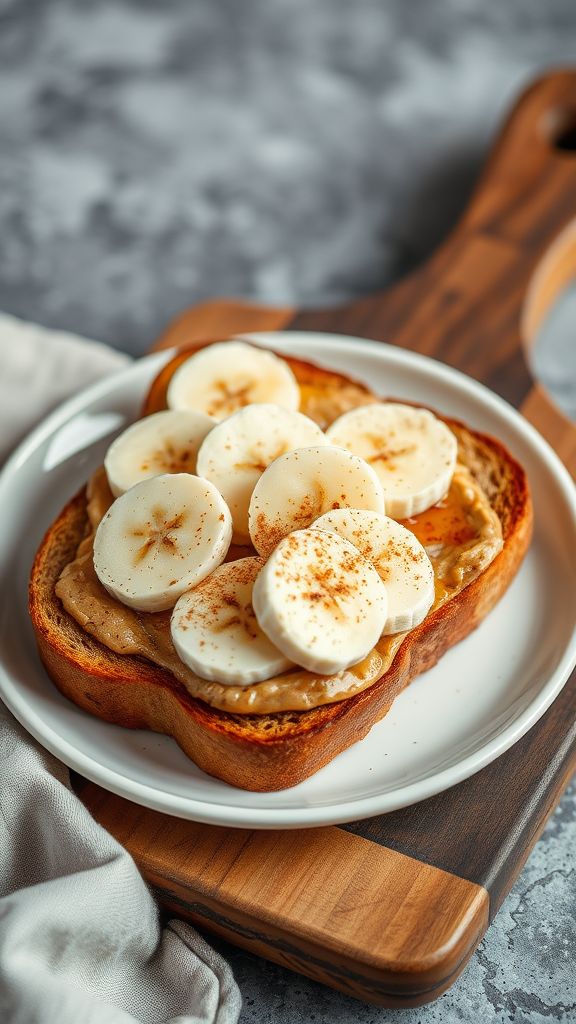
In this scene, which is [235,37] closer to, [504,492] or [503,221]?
[503,221]

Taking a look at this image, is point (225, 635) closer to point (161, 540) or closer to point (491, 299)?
point (161, 540)

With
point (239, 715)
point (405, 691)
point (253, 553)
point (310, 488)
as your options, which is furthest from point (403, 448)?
point (239, 715)

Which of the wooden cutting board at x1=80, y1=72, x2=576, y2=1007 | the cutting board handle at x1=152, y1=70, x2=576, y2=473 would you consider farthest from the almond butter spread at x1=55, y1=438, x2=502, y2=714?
the cutting board handle at x1=152, y1=70, x2=576, y2=473

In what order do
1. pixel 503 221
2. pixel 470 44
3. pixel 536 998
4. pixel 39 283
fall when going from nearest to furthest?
pixel 536 998 → pixel 503 221 → pixel 39 283 → pixel 470 44

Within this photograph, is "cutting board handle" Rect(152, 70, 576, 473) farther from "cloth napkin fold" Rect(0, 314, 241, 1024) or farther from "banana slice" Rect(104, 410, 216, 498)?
"cloth napkin fold" Rect(0, 314, 241, 1024)

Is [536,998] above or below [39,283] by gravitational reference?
above

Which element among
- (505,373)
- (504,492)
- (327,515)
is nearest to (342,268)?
(505,373)

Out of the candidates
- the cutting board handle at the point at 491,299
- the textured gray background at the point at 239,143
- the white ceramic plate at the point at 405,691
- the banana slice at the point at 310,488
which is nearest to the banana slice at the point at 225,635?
the banana slice at the point at 310,488
